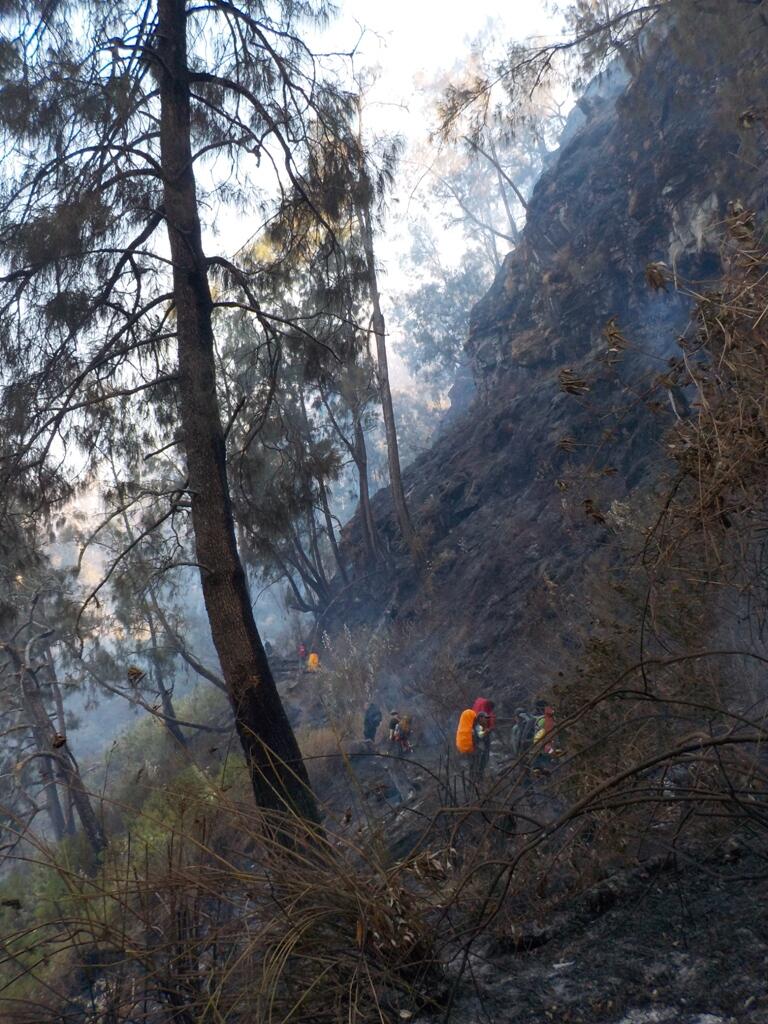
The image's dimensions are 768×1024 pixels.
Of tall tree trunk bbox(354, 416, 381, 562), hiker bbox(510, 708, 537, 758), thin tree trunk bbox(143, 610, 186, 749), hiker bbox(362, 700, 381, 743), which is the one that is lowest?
hiker bbox(362, 700, 381, 743)

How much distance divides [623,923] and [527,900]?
17.8 inches

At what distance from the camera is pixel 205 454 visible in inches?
246

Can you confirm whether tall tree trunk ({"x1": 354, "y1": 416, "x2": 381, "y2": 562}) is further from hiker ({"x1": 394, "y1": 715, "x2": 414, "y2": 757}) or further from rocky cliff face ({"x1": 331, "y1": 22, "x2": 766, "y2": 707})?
hiker ({"x1": 394, "y1": 715, "x2": 414, "y2": 757})

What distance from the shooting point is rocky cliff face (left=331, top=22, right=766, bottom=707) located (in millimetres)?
13375

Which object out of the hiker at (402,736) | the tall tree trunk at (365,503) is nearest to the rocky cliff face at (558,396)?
the tall tree trunk at (365,503)

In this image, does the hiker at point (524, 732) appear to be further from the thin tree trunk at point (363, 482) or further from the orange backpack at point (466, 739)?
the thin tree trunk at point (363, 482)

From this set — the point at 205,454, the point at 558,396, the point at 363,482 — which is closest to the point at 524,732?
the point at 205,454

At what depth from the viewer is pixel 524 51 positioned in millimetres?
9164

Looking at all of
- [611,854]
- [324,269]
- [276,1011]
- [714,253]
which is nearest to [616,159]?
[714,253]

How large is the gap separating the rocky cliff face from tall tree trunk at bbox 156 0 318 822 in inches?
165

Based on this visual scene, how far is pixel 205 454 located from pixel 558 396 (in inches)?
541

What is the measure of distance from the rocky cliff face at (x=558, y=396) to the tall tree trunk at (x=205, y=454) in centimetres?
419

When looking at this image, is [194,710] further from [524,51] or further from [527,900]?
[527,900]

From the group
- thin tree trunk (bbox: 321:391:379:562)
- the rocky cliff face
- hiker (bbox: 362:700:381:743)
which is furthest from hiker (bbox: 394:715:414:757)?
thin tree trunk (bbox: 321:391:379:562)
